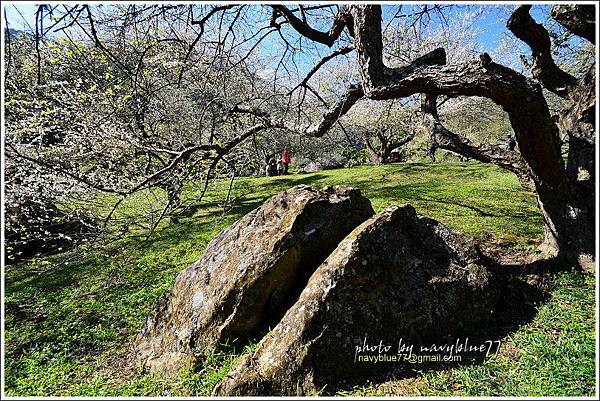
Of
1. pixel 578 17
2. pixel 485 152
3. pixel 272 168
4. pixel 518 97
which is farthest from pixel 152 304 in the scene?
pixel 272 168

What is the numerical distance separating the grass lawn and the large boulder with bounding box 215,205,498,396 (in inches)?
10.9

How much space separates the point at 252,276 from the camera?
3.24 meters

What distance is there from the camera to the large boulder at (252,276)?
3.24 meters

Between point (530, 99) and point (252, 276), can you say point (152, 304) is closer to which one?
point (252, 276)

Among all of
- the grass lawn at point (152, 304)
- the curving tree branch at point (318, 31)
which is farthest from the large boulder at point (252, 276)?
the curving tree branch at point (318, 31)

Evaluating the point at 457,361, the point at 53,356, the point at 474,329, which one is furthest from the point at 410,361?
the point at 53,356

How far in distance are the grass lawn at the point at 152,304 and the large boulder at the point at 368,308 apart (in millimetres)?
277

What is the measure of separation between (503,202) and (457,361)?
19.0 feet

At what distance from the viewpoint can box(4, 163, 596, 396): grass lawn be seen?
108 inches

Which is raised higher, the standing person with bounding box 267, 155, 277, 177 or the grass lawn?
the standing person with bounding box 267, 155, 277, 177

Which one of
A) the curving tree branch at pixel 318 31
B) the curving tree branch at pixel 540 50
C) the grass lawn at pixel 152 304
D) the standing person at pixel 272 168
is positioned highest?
the curving tree branch at pixel 318 31

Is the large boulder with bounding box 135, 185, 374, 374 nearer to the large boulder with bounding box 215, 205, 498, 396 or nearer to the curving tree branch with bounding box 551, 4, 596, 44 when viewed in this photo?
the large boulder with bounding box 215, 205, 498, 396

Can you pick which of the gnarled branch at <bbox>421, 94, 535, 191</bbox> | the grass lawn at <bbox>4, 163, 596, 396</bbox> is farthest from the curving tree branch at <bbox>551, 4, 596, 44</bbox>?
the grass lawn at <bbox>4, 163, 596, 396</bbox>

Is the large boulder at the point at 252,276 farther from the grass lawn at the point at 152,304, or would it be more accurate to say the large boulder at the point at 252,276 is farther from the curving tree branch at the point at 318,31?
the curving tree branch at the point at 318,31
